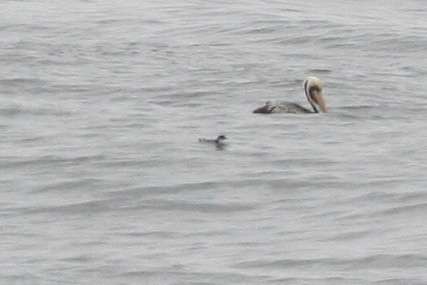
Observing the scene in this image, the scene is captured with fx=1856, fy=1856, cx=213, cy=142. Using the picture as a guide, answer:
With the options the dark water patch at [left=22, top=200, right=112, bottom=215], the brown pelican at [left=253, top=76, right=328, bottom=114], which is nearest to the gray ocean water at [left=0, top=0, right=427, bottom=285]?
the dark water patch at [left=22, top=200, right=112, bottom=215]

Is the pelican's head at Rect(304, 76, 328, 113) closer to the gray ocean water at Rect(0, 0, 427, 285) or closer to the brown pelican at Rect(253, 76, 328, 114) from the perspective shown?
the brown pelican at Rect(253, 76, 328, 114)

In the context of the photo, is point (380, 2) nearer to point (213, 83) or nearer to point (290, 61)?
point (290, 61)

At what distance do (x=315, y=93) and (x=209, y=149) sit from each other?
2973 mm

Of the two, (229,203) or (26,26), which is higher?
(26,26)

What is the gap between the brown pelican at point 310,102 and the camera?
1852 centimetres

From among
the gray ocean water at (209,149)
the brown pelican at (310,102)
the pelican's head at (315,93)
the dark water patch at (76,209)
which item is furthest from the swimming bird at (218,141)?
the dark water patch at (76,209)

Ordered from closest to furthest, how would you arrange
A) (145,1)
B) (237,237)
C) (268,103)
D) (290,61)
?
(237,237)
(268,103)
(290,61)
(145,1)

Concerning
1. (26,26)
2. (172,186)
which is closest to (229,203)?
(172,186)

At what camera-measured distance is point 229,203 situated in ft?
46.7

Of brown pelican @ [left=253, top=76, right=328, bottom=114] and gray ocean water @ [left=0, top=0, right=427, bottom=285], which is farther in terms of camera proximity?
brown pelican @ [left=253, top=76, right=328, bottom=114]

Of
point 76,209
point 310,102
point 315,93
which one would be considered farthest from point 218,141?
point 76,209

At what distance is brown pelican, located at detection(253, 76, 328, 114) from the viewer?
729 inches

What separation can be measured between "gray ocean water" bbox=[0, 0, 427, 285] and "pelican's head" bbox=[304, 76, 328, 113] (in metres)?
0.17

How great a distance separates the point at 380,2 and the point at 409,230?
16012 millimetres
